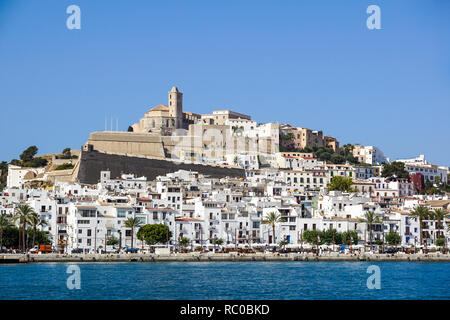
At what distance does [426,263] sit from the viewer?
53.5m

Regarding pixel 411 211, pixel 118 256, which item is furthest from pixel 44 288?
pixel 411 211

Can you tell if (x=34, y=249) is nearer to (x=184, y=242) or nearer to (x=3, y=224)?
(x=3, y=224)

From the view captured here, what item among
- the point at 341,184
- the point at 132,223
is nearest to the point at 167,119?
the point at 341,184

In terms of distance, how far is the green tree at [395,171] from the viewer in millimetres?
94625

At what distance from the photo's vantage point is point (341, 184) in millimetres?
82188

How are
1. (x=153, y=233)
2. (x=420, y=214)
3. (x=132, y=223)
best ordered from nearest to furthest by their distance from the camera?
(x=153, y=233) < (x=132, y=223) < (x=420, y=214)

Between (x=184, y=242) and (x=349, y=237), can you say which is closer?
(x=184, y=242)

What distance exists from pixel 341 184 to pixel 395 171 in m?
16.5

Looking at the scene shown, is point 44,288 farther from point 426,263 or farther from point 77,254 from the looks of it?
point 426,263

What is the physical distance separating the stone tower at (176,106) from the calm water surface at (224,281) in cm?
6149

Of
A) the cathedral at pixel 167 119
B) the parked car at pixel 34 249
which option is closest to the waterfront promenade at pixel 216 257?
the parked car at pixel 34 249

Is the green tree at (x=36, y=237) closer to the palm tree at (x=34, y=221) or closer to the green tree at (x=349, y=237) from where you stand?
the palm tree at (x=34, y=221)

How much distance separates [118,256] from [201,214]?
9.83m

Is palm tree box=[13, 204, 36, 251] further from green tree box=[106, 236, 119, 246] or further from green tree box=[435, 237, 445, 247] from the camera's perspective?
green tree box=[435, 237, 445, 247]
